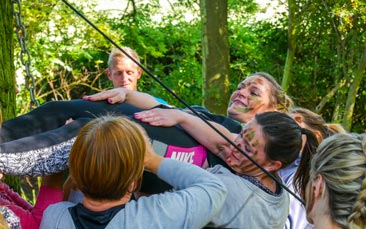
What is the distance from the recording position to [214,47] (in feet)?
26.8

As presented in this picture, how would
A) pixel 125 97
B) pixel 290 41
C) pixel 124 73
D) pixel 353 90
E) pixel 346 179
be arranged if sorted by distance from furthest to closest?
pixel 353 90 → pixel 290 41 → pixel 124 73 → pixel 125 97 → pixel 346 179

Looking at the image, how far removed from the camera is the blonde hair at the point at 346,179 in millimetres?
1745

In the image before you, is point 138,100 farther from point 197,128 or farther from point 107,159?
point 107,159

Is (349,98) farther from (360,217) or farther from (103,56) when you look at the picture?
(360,217)

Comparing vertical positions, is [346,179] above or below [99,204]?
above

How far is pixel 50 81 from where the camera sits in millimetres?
8688

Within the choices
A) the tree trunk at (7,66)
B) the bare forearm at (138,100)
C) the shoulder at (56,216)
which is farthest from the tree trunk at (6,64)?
the shoulder at (56,216)

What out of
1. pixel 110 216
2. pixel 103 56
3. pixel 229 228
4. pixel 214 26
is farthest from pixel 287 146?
pixel 103 56

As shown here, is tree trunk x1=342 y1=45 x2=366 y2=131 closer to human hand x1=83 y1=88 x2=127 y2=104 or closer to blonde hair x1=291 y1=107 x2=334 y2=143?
blonde hair x1=291 y1=107 x2=334 y2=143

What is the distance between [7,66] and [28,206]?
0.98m

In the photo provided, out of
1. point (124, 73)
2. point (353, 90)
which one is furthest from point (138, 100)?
point (353, 90)

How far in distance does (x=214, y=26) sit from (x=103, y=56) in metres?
3.35

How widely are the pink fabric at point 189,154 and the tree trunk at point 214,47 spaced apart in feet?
18.6

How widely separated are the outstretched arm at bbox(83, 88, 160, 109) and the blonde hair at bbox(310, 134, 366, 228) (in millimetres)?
829
